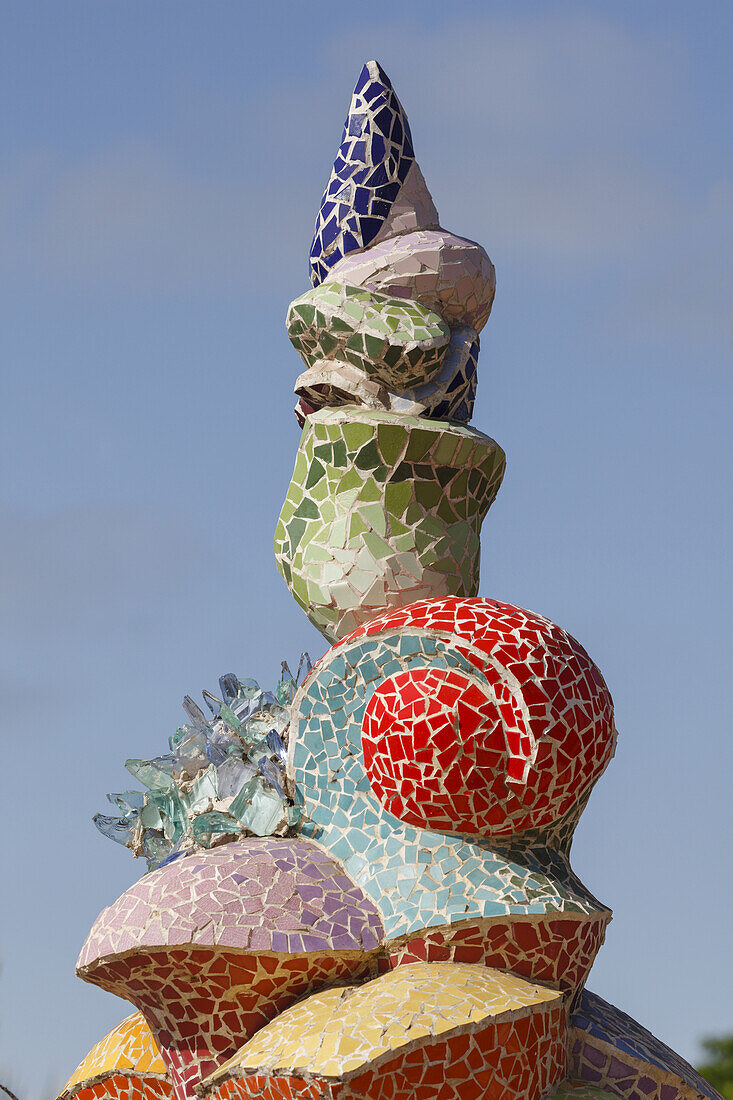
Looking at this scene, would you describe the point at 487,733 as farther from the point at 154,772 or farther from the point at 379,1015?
the point at 154,772

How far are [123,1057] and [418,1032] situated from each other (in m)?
2.37

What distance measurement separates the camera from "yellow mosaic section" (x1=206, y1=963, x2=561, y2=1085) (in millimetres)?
6203

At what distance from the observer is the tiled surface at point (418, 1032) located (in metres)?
6.20

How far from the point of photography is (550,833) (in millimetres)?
7145

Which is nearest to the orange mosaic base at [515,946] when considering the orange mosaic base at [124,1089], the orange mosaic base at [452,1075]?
the orange mosaic base at [452,1075]

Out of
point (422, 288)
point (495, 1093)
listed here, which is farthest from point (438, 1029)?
point (422, 288)

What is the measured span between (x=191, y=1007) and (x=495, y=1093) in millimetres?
1407

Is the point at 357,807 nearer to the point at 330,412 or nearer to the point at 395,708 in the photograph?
the point at 395,708

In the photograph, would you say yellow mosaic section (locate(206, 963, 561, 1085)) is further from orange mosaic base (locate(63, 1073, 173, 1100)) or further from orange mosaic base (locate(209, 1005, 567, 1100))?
orange mosaic base (locate(63, 1073, 173, 1100))

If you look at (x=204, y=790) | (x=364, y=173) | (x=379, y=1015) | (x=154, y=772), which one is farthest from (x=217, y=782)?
(x=364, y=173)

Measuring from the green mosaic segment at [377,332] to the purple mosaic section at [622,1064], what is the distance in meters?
3.16

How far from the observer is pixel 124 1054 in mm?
8008

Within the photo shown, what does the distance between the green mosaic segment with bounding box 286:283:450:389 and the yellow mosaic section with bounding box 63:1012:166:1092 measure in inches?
138

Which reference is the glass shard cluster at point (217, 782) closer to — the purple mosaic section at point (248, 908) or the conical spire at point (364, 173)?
the purple mosaic section at point (248, 908)
